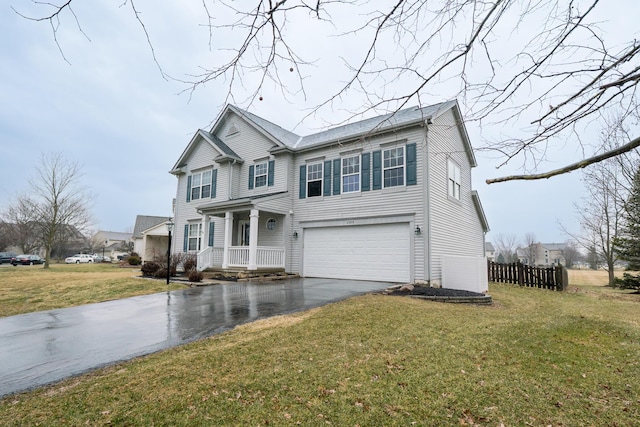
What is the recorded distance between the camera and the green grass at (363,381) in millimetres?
2932

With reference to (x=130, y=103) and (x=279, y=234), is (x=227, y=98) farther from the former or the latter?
(x=279, y=234)

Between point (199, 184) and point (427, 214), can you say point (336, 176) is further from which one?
point (199, 184)

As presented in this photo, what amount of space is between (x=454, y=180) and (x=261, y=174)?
31.3 ft

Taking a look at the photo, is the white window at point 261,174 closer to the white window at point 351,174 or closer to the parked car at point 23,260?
the white window at point 351,174

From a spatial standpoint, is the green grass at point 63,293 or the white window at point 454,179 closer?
the green grass at point 63,293

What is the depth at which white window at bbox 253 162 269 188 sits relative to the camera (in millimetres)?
16852

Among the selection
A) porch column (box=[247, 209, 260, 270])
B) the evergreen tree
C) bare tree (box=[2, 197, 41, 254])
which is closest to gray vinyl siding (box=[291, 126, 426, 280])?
porch column (box=[247, 209, 260, 270])

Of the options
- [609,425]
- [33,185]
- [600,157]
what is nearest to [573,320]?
[609,425]

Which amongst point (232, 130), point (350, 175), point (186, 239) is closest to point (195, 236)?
point (186, 239)

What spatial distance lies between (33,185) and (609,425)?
37165mm

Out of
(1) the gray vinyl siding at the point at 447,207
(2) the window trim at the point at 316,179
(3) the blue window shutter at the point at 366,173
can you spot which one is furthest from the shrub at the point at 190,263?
(1) the gray vinyl siding at the point at 447,207

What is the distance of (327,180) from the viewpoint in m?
14.8

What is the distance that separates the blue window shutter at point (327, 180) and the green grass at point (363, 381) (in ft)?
30.6

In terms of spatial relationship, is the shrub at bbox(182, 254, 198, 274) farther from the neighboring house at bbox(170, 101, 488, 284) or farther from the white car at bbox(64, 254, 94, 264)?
the white car at bbox(64, 254, 94, 264)
